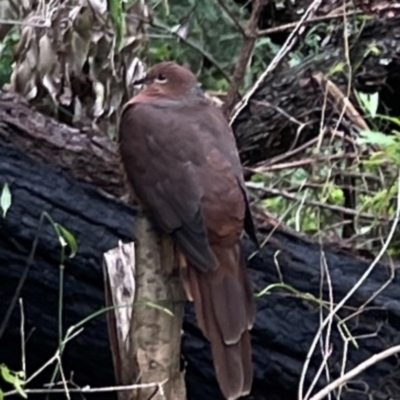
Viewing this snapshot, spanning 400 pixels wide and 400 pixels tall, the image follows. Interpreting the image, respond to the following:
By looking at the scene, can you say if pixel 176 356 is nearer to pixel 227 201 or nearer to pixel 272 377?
pixel 227 201

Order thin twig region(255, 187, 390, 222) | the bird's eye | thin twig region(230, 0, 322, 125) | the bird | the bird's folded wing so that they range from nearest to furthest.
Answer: the bird < the bird's folded wing < the bird's eye < thin twig region(255, 187, 390, 222) < thin twig region(230, 0, 322, 125)

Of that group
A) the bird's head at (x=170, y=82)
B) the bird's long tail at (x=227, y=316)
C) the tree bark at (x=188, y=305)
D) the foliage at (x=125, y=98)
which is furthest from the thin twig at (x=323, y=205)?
the bird's long tail at (x=227, y=316)

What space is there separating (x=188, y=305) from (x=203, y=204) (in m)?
0.76

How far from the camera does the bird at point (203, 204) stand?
3.67m

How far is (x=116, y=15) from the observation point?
448cm

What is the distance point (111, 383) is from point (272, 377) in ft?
2.04

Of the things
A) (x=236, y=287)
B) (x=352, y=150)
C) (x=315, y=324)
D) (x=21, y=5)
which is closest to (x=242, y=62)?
(x=352, y=150)

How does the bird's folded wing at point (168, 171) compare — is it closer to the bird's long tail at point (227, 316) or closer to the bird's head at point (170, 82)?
the bird's long tail at point (227, 316)

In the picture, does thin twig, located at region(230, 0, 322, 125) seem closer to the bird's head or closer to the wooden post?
the bird's head

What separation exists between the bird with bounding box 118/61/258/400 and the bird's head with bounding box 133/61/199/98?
110 mm

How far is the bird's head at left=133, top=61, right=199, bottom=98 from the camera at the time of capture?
4.48 meters

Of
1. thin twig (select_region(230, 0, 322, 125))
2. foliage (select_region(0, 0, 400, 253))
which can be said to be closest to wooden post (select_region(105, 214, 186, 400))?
foliage (select_region(0, 0, 400, 253))

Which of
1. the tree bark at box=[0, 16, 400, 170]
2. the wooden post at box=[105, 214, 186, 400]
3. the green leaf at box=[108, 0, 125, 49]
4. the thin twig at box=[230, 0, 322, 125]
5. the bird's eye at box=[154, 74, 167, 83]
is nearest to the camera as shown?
the wooden post at box=[105, 214, 186, 400]

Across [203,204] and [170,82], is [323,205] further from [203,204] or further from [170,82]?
[203,204]
